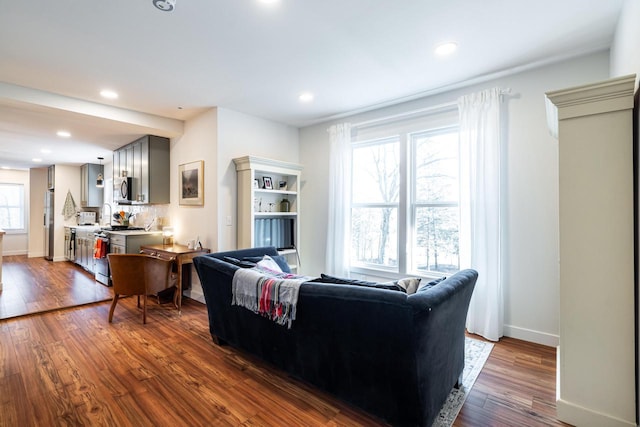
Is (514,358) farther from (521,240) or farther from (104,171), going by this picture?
(104,171)

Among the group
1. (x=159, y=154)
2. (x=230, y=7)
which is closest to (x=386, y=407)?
(x=230, y=7)

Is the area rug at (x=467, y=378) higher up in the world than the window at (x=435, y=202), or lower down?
lower down

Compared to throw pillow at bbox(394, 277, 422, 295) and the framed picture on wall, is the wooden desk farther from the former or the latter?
throw pillow at bbox(394, 277, 422, 295)

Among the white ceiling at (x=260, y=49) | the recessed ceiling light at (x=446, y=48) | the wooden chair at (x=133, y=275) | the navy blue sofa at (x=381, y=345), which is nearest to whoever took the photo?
the navy blue sofa at (x=381, y=345)

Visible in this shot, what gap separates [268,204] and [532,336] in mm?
3590

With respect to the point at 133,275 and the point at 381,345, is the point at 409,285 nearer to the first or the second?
the point at 381,345

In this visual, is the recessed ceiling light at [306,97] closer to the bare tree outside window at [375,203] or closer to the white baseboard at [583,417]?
the bare tree outside window at [375,203]

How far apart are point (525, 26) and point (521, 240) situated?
187cm

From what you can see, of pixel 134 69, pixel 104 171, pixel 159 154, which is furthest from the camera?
pixel 104 171

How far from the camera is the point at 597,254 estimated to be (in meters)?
1.71

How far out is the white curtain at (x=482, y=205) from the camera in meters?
2.97

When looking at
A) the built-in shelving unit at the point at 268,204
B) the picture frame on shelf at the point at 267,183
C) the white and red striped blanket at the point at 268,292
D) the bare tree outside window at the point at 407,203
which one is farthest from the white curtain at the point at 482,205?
the picture frame on shelf at the point at 267,183

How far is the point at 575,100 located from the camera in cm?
175

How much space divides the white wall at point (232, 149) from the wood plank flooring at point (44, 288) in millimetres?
2116
